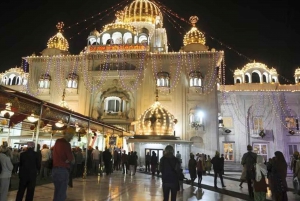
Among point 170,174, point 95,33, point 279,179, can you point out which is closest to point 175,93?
point 95,33

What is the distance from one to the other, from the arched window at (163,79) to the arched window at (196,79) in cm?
241

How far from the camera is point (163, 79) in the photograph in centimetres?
2891

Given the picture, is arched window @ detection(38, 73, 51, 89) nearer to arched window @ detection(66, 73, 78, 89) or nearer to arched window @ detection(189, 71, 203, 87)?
arched window @ detection(66, 73, 78, 89)

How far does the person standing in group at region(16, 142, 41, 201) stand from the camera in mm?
6280

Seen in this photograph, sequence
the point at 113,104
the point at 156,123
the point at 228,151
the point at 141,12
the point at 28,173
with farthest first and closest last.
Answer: the point at 141,12, the point at 228,151, the point at 113,104, the point at 156,123, the point at 28,173

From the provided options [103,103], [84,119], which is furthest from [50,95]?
[84,119]

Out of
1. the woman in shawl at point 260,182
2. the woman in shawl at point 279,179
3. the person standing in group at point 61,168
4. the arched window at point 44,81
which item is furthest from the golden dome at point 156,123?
the person standing in group at point 61,168

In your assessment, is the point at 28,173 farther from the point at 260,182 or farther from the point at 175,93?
the point at 175,93

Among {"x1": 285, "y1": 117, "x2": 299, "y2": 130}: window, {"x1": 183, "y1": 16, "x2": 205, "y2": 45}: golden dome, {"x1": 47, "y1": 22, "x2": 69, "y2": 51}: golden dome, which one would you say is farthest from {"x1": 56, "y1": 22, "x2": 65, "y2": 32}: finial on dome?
{"x1": 285, "y1": 117, "x2": 299, "y2": 130}: window

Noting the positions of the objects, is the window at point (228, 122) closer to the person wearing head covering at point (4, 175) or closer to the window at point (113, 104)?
the window at point (113, 104)

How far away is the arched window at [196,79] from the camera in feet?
93.2

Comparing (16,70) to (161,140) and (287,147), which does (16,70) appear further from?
(287,147)

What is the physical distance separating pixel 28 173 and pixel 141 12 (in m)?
34.6

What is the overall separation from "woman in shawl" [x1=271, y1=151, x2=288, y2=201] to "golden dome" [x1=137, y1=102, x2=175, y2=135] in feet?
55.5
